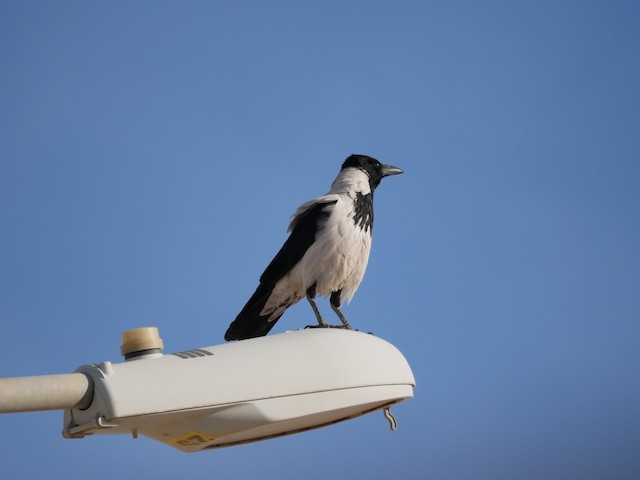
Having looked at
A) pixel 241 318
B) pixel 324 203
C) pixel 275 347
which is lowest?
pixel 275 347

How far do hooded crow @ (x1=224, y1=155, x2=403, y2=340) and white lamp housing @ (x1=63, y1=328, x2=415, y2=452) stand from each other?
2945 millimetres

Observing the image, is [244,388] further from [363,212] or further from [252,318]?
[363,212]

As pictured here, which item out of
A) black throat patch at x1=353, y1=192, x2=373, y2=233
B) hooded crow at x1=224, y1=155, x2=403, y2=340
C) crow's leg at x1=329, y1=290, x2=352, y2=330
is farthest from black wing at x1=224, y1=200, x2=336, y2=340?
crow's leg at x1=329, y1=290, x2=352, y2=330

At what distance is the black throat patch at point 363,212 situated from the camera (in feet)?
19.7

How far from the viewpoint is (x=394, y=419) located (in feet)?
9.31

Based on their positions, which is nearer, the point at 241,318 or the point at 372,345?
the point at 372,345

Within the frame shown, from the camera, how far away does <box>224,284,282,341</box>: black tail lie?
5.82 m

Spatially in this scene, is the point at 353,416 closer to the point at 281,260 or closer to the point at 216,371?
the point at 216,371

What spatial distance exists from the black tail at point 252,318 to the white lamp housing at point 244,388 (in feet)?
9.97

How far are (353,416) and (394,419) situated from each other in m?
0.12

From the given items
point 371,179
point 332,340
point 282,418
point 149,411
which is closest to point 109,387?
point 149,411

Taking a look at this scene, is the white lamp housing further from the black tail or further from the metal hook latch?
the black tail

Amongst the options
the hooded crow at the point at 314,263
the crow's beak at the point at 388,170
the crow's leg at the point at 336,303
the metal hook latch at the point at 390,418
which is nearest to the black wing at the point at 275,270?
the hooded crow at the point at 314,263

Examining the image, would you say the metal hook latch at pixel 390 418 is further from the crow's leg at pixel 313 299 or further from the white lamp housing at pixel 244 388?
the crow's leg at pixel 313 299
